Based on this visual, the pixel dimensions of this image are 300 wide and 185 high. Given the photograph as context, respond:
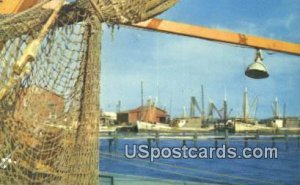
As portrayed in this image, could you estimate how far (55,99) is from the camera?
4.91 meters

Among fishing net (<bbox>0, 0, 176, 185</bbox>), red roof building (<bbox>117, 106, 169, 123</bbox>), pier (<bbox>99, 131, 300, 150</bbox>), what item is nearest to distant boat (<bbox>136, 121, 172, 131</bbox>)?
red roof building (<bbox>117, 106, 169, 123</bbox>)

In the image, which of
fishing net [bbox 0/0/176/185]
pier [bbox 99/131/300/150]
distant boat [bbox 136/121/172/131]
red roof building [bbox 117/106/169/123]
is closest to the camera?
fishing net [bbox 0/0/176/185]

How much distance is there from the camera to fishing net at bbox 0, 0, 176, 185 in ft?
14.1

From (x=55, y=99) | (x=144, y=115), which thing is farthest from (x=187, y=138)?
(x=144, y=115)

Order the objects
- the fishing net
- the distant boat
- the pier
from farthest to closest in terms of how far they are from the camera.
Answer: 1. the distant boat
2. the pier
3. the fishing net

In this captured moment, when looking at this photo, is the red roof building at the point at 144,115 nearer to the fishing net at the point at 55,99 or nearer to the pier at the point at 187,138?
the pier at the point at 187,138

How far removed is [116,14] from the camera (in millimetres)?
4594

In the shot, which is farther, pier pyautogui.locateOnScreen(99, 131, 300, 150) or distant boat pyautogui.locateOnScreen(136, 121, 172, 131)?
distant boat pyautogui.locateOnScreen(136, 121, 172, 131)

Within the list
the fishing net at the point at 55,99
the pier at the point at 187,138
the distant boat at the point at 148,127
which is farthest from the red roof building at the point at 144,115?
the fishing net at the point at 55,99

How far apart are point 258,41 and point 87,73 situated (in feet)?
9.02

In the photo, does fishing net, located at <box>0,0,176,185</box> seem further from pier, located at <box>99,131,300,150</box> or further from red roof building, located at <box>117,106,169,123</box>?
red roof building, located at <box>117,106,169,123</box>

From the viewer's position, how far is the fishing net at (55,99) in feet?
14.1

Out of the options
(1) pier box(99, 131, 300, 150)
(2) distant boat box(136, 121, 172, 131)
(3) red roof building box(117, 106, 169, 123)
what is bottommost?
(1) pier box(99, 131, 300, 150)

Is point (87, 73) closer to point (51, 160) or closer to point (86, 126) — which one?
point (86, 126)
